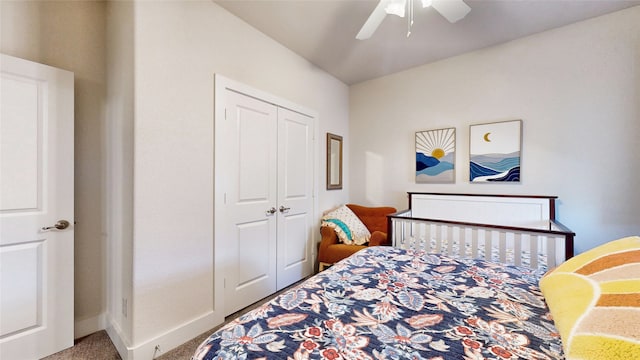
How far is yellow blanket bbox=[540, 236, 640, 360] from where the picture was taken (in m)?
0.56

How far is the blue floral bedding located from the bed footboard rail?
657mm

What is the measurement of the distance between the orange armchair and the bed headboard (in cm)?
41

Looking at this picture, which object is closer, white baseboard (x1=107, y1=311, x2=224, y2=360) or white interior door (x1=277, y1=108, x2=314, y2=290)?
white baseboard (x1=107, y1=311, x2=224, y2=360)

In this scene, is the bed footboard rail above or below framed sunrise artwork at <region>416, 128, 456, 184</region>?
below

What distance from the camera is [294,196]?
2.86 m

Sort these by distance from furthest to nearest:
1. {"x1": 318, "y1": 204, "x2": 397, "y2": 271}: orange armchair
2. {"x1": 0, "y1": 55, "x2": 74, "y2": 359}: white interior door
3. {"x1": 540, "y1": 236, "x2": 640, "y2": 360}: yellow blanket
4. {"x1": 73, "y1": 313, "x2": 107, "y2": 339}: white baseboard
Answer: {"x1": 318, "y1": 204, "x2": 397, "y2": 271}: orange armchair < {"x1": 73, "y1": 313, "x2": 107, "y2": 339}: white baseboard < {"x1": 0, "y1": 55, "x2": 74, "y2": 359}: white interior door < {"x1": 540, "y1": 236, "x2": 640, "y2": 360}: yellow blanket

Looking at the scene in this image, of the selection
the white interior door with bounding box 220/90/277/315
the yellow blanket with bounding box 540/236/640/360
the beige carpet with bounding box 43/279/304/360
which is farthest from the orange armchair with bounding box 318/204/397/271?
the yellow blanket with bounding box 540/236/640/360

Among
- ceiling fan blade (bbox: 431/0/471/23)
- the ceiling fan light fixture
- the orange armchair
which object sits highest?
ceiling fan blade (bbox: 431/0/471/23)

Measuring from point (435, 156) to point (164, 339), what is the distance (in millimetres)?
3274

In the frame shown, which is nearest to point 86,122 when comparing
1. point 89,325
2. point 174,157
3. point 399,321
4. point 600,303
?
point 174,157

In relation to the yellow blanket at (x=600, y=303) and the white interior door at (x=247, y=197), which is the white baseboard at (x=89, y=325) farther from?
the yellow blanket at (x=600, y=303)

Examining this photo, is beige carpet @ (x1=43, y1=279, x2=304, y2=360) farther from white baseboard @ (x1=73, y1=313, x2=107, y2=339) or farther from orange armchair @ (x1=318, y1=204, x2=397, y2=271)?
orange armchair @ (x1=318, y1=204, x2=397, y2=271)

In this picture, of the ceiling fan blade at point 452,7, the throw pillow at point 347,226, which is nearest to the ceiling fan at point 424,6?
the ceiling fan blade at point 452,7

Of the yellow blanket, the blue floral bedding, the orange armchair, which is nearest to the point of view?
the yellow blanket
